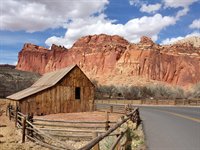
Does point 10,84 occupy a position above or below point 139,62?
below

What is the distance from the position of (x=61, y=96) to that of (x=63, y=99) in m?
0.37

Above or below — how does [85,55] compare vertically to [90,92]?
above

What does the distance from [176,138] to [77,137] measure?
525 cm

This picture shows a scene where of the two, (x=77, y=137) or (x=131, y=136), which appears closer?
(x=131, y=136)

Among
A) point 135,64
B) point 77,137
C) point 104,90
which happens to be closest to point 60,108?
point 77,137

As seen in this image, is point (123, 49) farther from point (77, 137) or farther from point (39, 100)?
point (77, 137)

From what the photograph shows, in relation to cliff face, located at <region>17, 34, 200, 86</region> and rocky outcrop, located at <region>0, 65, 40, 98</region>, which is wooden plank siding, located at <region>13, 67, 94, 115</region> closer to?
rocky outcrop, located at <region>0, 65, 40, 98</region>

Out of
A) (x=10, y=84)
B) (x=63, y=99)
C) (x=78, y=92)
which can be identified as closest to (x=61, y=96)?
(x=63, y=99)

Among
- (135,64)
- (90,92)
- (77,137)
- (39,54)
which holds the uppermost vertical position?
(39,54)

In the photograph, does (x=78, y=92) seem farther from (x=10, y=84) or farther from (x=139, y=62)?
(x=139, y=62)

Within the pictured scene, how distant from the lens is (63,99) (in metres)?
34.9

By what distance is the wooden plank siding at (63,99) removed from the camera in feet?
108

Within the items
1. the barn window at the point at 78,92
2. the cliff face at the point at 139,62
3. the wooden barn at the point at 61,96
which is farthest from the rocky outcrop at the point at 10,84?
the cliff face at the point at 139,62

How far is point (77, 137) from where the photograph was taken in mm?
17219
